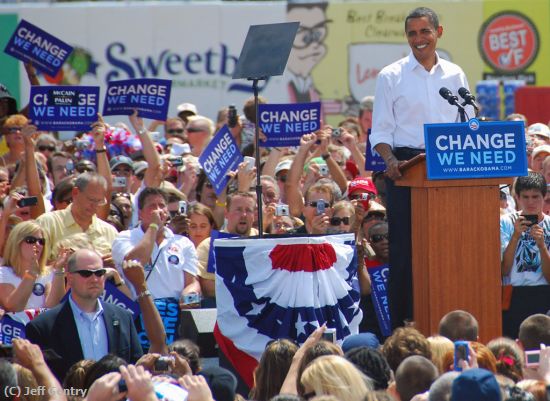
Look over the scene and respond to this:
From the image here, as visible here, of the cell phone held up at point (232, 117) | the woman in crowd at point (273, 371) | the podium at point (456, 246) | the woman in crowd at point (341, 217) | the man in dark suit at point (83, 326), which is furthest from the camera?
the cell phone held up at point (232, 117)

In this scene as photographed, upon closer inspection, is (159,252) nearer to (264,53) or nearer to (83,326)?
(264,53)

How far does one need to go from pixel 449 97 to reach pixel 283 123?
4.40 meters

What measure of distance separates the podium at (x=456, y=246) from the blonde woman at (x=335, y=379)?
1877mm

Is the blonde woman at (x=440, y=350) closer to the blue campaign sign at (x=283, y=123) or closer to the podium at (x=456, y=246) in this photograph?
the podium at (x=456, y=246)

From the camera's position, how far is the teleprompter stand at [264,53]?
8.99m

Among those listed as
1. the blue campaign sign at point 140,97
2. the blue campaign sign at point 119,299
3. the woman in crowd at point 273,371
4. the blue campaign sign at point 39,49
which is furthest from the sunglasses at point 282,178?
the woman in crowd at point 273,371

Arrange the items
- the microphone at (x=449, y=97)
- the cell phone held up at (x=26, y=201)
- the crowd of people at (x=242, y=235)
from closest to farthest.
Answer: the crowd of people at (x=242, y=235)
the microphone at (x=449, y=97)
the cell phone held up at (x=26, y=201)

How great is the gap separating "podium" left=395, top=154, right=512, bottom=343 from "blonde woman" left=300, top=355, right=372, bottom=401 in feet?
6.16

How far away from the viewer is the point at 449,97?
791 cm

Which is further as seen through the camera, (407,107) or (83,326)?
(407,107)

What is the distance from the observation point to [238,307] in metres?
8.08

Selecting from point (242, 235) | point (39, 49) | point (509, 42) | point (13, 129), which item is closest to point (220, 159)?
point (242, 235)

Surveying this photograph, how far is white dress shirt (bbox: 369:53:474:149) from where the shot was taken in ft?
27.2

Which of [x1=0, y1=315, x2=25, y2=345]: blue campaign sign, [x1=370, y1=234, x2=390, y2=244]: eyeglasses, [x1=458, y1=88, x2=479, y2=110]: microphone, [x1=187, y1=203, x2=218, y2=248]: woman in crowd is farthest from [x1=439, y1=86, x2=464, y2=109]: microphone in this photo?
[x1=187, y1=203, x2=218, y2=248]: woman in crowd
